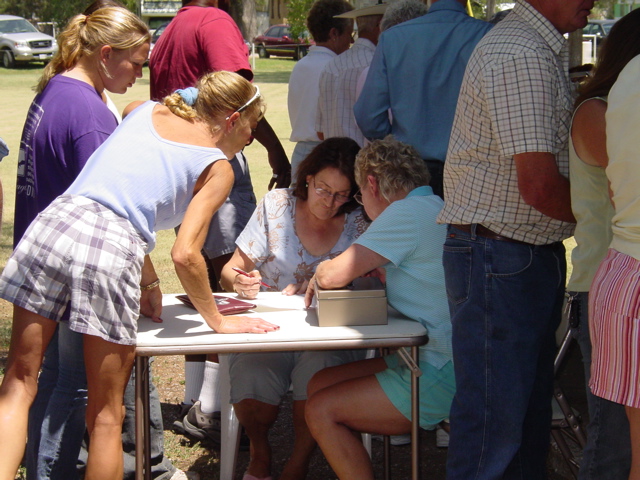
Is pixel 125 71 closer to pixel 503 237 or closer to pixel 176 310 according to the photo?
pixel 176 310

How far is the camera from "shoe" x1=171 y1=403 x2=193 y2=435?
345cm

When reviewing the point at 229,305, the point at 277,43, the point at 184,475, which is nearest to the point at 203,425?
the point at 184,475

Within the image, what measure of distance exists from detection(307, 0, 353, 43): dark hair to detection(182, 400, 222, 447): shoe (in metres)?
2.67

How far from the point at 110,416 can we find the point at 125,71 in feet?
3.72

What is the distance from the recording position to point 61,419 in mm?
2586

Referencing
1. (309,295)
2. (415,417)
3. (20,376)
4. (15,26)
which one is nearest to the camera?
(20,376)

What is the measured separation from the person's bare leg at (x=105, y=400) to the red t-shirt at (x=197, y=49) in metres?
1.79

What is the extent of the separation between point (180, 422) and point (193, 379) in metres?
0.19

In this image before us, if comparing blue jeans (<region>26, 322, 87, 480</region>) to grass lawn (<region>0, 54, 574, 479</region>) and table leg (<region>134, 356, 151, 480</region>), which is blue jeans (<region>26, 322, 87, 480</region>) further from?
grass lawn (<region>0, 54, 574, 479</region>)

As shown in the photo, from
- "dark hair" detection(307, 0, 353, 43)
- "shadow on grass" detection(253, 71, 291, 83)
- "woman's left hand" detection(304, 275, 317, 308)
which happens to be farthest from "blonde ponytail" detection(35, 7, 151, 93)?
"shadow on grass" detection(253, 71, 291, 83)

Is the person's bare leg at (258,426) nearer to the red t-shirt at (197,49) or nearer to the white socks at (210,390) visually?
the white socks at (210,390)

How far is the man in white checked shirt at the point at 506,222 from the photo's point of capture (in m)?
2.08

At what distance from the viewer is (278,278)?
3.11 meters

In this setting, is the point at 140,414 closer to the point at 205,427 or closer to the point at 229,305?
the point at 229,305
